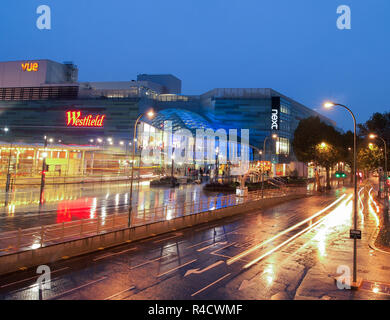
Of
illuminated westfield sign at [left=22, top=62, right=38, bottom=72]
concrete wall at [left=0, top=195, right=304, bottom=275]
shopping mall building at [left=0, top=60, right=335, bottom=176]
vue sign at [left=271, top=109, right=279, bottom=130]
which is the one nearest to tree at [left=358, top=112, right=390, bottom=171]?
concrete wall at [left=0, top=195, right=304, bottom=275]

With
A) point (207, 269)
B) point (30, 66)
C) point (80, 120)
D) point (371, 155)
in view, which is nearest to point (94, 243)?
point (207, 269)

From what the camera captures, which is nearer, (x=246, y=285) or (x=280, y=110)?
(x=246, y=285)

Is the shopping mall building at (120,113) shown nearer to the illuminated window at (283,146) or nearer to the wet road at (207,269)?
the illuminated window at (283,146)

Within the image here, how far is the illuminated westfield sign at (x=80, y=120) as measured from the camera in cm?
8875

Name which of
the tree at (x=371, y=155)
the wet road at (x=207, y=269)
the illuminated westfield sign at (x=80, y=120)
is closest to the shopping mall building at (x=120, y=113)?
the illuminated westfield sign at (x=80, y=120)

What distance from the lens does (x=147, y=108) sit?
325ft

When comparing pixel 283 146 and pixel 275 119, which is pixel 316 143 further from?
pixel 283 146

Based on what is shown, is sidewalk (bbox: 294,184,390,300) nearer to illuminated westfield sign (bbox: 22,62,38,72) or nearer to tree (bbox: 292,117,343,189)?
tree (bbox: 292,117,343,189)

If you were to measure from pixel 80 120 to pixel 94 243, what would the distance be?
84.7 metres

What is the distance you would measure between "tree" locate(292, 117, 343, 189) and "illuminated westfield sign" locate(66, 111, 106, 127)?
60.2 m

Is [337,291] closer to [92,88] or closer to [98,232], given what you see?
[98,232]

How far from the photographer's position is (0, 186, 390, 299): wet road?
10.1 m

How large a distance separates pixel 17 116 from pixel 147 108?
1949 inches
